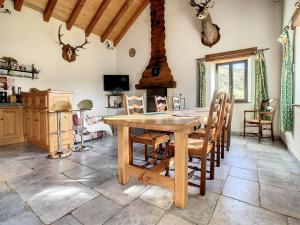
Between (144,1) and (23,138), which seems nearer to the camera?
(23,138)

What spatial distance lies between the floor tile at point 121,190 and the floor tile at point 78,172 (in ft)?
1.34

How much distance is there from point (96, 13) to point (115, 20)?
27.3 inches

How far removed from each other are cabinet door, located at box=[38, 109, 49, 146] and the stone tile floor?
716 millimetres

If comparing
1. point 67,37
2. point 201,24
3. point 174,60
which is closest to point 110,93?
point 67,37

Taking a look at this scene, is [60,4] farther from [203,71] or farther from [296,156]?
[296,156]

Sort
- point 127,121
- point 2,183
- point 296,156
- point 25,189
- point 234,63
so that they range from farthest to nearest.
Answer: point 234,63
point 296,156
point 2,183
point 25,189
point 127,121

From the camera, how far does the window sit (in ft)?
15.0

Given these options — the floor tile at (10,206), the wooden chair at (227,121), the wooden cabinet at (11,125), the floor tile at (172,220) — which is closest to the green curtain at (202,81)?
the wooden chair at (227,121)

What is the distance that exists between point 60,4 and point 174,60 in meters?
3.62

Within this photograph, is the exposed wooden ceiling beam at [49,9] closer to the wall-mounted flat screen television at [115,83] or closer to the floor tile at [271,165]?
the wall-mounted flat screen television at [115,83]

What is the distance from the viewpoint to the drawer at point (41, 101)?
10.1 feet

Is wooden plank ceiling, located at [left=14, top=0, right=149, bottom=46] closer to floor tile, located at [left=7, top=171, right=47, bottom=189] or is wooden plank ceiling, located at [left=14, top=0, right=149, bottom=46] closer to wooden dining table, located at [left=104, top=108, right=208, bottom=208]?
floor tile, located at [left=7, top=171, right=47, bottom=189]

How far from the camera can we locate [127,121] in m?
1.49

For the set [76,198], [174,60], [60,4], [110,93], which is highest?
[60,4]
